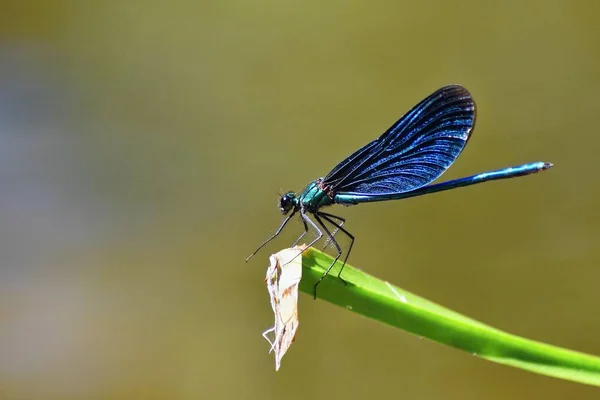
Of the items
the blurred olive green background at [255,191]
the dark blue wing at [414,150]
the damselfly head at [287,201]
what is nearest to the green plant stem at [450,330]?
the dark blue wing at [414,150]

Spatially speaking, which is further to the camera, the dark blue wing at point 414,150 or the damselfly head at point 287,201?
the damselfly head at point 287,201

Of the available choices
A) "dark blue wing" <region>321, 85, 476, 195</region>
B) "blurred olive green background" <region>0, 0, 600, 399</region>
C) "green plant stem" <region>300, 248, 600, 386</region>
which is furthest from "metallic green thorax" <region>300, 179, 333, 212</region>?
"blurred olive green background" <region>0, 0, 600, 399</region>

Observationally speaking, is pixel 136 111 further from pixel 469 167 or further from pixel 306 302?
pixel 469 167

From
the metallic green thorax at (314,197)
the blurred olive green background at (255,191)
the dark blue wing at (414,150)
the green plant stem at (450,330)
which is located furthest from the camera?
the blurred olive green background at (255,191)

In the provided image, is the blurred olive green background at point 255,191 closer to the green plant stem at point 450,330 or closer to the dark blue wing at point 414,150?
the dark blue wing at point 414,150

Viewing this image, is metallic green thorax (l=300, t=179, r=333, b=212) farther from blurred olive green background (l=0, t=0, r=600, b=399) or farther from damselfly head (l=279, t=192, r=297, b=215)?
blurred olive green background (l=0, t=0, r=600, b=399)

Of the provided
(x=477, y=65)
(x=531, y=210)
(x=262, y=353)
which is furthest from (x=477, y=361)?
(x=477, y=65)
